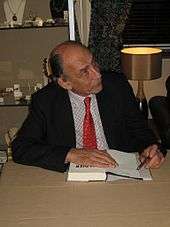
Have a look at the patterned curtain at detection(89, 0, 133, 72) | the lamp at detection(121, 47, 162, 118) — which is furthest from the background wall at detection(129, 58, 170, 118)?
the lamp at detection(121, 47, 162, 118)

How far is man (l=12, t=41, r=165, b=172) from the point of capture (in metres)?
1.97

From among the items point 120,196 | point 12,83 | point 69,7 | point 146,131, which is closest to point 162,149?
point 146,131

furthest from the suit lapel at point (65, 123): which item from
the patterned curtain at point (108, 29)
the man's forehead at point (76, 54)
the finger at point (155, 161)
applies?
the patterned curtain at point (108, 29)

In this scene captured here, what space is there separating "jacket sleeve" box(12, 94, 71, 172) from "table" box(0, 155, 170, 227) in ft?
0.19

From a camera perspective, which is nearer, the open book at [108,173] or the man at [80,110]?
the open book at [108,173]

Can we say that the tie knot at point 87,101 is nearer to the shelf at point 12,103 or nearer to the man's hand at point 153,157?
the man's hand at point 153,157

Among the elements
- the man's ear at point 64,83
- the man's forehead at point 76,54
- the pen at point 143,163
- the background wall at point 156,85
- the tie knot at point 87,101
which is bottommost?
the background wall at point 156,85

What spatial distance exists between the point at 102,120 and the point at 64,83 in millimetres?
268

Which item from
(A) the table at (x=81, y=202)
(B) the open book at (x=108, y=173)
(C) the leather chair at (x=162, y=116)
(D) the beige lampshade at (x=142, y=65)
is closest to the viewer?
(A) the table at (x=81, y=202)

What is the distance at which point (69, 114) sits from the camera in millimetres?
2025

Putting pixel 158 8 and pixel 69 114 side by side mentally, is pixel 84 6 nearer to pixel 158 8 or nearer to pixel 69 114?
pixel 158 8

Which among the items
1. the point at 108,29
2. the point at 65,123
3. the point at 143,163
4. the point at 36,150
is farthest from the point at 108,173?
the point at 108,29

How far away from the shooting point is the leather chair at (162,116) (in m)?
2.88

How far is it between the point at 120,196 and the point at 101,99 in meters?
0.77
